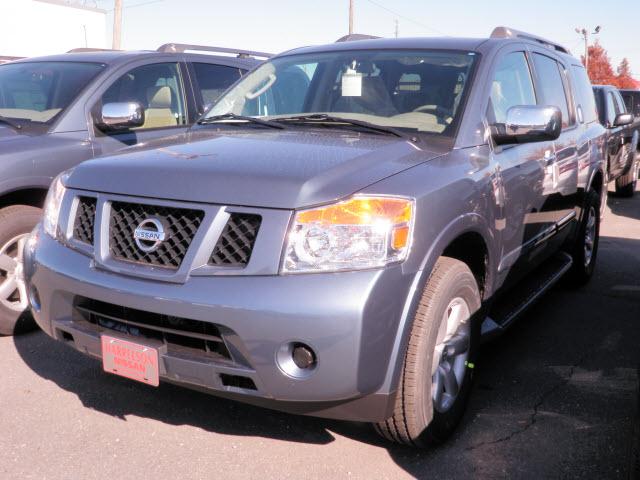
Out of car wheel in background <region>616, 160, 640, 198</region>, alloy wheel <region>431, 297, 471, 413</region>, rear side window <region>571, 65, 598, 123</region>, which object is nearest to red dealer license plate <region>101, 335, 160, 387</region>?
alloy wheel <region>431, 297, 471, 413</region>

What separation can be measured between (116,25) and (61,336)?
2139 cm

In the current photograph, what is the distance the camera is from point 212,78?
603cm

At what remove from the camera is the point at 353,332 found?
7.93 ft

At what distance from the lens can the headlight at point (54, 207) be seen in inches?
124

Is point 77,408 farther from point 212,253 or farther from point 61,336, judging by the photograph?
point 212,253

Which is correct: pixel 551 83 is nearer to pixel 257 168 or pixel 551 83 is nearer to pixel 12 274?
pixel 257 168

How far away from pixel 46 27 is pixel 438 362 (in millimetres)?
45655

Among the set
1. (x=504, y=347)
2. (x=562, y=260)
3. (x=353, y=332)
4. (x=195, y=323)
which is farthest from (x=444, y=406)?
(x=562, y=260)

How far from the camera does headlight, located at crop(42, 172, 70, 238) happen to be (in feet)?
10.3

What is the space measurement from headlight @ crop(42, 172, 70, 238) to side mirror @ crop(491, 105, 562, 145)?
83.0 inches

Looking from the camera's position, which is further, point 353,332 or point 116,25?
point 116,25

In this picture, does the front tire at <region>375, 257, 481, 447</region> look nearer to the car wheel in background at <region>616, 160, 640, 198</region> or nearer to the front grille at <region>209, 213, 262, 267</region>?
the front grille at <region>209, 213, 262, 267</region>

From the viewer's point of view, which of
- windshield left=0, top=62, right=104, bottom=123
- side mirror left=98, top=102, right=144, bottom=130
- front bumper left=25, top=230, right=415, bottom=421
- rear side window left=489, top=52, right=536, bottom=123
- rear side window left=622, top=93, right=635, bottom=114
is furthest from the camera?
rear side window left=622, top=93, right=635, bottom=114

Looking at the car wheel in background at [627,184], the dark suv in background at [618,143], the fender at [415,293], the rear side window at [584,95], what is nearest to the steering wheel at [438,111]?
the fender at [415,293]
